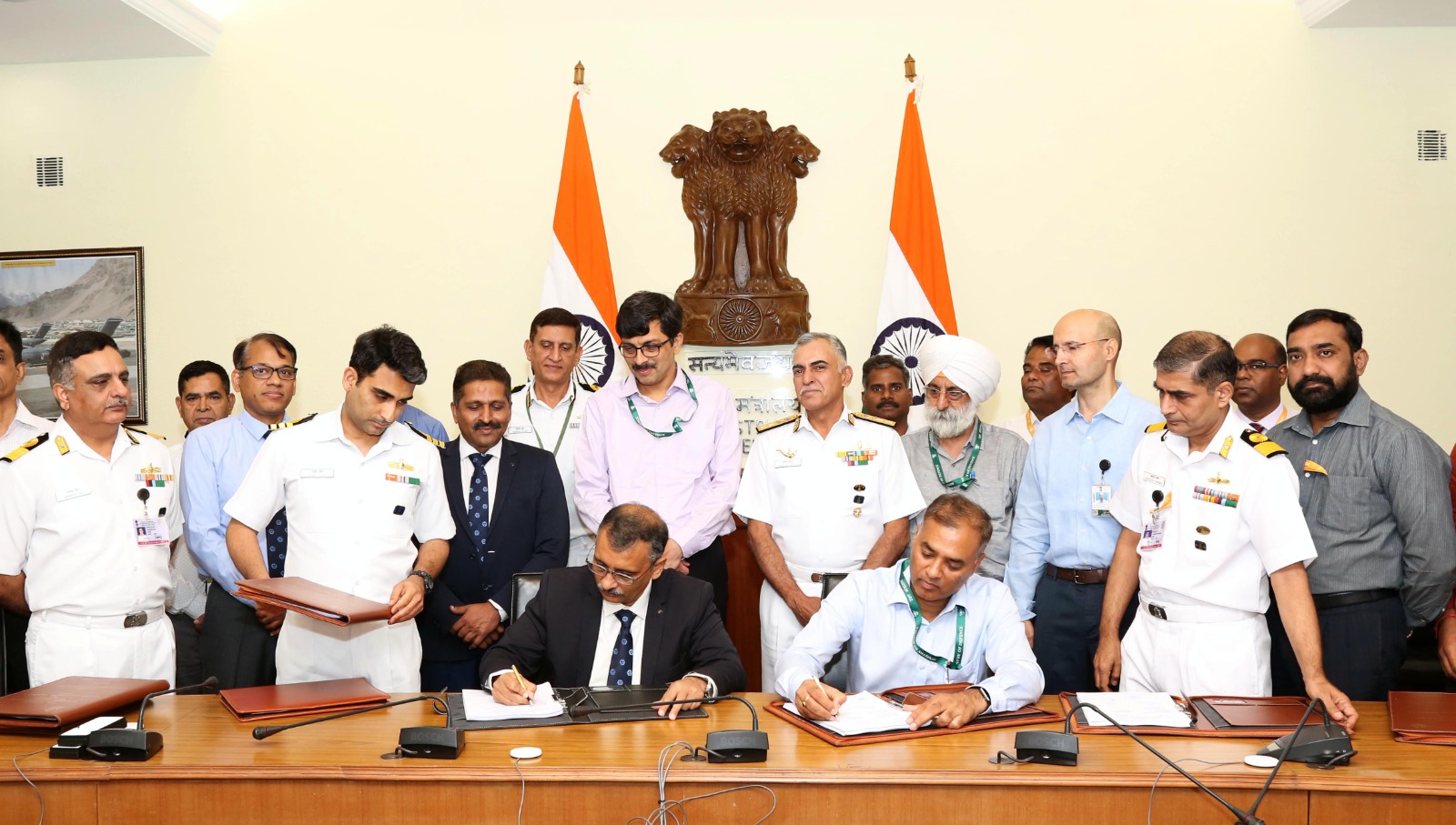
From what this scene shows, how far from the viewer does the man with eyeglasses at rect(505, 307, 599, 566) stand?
14.3 ft

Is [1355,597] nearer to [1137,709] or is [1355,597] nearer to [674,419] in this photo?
[1137,709]

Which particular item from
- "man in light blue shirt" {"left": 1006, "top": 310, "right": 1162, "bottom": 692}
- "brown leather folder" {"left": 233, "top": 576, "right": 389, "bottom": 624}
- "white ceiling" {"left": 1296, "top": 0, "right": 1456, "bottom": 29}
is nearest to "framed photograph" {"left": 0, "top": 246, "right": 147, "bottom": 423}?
"brown leather folder" {"left": 233, "top": 576, "right": 389, "bottom": 624}

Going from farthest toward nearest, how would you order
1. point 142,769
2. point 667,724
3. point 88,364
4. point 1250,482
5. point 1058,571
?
point 1058,571 → point 88,364 → point 1250,482 → point 667,724 → point 142,769

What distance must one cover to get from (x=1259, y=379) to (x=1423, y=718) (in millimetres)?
2045

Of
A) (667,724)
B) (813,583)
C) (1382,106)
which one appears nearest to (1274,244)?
(1382,106)

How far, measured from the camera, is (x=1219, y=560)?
2.96 meters

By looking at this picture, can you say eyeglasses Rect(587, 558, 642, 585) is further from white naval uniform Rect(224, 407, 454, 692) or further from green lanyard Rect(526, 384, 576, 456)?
green lanyard Rect(526, 384, 576, 456)

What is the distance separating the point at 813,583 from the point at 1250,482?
4.81 ft

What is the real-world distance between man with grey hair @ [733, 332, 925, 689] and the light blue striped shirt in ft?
1.29

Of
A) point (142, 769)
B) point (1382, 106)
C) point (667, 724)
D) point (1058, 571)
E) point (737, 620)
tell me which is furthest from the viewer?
point (1382, 106)

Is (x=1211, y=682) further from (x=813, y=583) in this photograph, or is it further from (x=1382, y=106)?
(x=1382, y=106)

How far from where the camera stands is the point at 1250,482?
2922 mm

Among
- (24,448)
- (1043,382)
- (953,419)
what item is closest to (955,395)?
(953,419)

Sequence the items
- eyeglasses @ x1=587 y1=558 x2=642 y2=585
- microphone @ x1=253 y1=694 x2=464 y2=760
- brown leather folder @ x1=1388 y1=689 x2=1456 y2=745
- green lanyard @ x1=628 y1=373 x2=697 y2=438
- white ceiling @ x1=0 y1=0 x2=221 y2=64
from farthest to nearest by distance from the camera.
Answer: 1. white ceiling @ x1=0 y1=0 x2=221 y2=64
2. green lanyard @ x1=628 y1=373 x2=697 y2=438
3. eyeglasses @ x1=587 y1=558 x2=642 y2=585
4. brown leather folder @ x1=1388 y1=689 x2=1456 y2=745
5. microphone @ x1=253 y1=694 x2=464 y2=760
